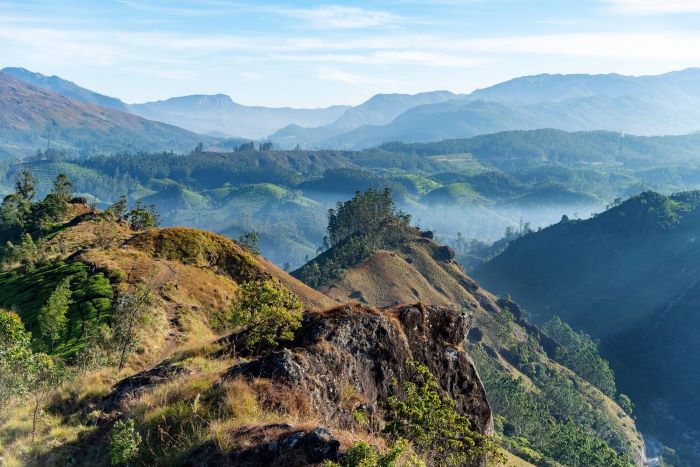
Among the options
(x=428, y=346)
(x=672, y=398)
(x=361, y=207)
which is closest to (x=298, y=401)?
(x=428, y=346)

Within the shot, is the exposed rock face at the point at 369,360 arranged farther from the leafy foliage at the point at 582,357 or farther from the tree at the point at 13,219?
the leafy foliage at the point at 582,357

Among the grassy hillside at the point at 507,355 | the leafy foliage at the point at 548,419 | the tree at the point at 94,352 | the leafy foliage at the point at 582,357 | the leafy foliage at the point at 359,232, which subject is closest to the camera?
the tree at the point at 94,352

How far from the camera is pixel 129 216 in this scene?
11450cm

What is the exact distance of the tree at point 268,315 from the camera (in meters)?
22.4

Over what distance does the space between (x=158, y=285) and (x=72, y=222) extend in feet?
170

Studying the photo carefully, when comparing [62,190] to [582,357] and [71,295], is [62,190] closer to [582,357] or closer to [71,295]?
[71,295]

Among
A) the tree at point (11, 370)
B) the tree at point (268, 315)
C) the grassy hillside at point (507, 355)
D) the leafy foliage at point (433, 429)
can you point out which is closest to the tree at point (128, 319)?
the tree at point (268, 315)

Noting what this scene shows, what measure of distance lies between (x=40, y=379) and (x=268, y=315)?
11.3m

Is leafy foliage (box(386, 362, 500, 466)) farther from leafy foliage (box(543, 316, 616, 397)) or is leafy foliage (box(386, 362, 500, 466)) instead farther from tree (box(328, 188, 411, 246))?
tree (box(328, 188, 411, 246))

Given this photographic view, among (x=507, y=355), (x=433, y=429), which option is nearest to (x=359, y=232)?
(x=507, y=355)

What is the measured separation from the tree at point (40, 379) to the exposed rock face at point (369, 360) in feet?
25.2

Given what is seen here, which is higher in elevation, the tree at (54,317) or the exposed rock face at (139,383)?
the exposed rock face at (139,383)

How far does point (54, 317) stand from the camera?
145ft

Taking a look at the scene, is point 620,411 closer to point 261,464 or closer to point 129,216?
point 129,216
